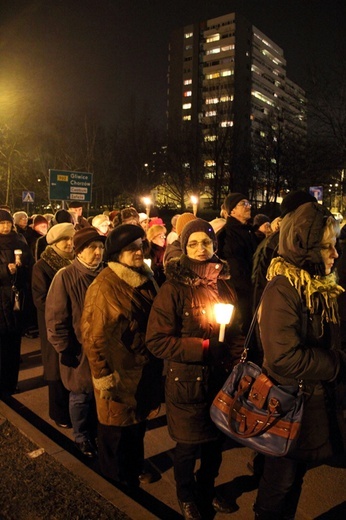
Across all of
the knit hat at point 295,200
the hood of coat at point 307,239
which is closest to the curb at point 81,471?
the hood of coat at point 307,239

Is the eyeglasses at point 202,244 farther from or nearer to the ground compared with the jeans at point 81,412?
farther from the ground

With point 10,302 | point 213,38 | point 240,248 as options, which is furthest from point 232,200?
point 213,38

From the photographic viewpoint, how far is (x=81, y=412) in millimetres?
4375

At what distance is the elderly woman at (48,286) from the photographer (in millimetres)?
4824

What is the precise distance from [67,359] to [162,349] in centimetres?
143

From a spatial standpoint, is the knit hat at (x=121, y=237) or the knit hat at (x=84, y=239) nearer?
the knit hat at (x=121, y=237)

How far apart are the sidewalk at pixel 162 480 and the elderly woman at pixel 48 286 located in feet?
0.69

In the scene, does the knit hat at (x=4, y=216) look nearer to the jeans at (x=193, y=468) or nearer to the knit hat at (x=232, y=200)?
the knit hat at (x=232, y=200)

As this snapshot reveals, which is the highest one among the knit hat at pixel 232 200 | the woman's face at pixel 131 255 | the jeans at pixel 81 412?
the knit hat at pixel 232 200

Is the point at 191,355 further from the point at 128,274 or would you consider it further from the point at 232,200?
the point at 232,200

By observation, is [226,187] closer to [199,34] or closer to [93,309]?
[93,309]

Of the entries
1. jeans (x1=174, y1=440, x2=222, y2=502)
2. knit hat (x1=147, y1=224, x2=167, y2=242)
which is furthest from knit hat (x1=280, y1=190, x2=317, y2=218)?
knit hat (x1=147, y1=224, x2=167, y2=242)

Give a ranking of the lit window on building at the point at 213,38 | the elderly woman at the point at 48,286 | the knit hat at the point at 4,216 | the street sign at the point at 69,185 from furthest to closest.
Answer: the lit window on building at the point at 213,38
the street sign at the point at 69,185
the knit hat at the point at 4,216
the elderly woman at the point at 48,286

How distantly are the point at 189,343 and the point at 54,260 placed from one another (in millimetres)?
2455
